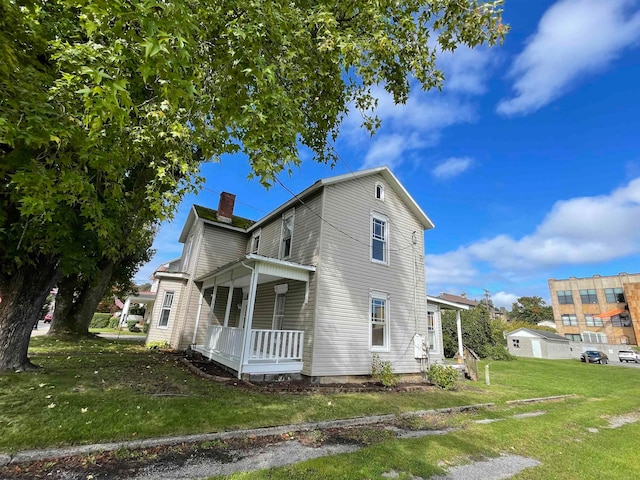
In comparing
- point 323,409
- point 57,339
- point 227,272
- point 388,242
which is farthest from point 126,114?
point 57,339

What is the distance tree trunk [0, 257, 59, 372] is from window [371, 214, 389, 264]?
32.9 feet

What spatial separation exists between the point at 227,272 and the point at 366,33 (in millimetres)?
9026

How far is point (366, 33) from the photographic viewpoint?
7145 millimetres

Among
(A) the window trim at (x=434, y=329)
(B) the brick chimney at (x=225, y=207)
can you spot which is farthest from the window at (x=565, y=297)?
(B) the brick chimney at (x=225, y=207)

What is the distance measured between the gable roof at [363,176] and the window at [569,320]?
54.2 m

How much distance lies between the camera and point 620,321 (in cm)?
4703

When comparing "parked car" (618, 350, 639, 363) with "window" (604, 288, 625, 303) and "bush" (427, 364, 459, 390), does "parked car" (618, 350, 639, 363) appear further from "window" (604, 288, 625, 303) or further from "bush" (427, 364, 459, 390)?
"bush" (427, 364, 459, 390)

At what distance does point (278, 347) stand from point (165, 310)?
9.98 m

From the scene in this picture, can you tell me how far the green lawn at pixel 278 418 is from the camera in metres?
4.55

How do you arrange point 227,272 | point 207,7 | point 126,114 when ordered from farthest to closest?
1. point 227,272
2. point 207,7
3. point 126,114

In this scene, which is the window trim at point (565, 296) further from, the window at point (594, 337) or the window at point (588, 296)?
the window at point (594, 337)

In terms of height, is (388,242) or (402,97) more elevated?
(402,97)

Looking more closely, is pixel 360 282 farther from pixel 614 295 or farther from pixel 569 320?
pixel 569 320

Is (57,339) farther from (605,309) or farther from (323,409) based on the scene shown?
(605,309)
